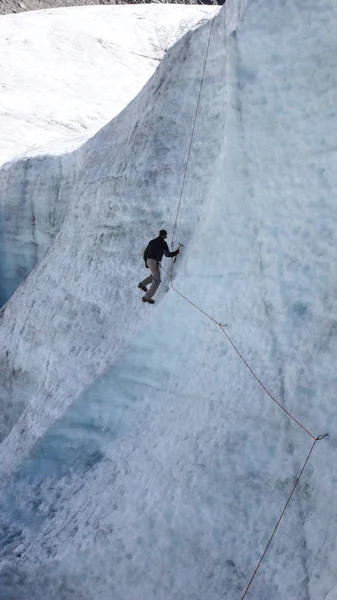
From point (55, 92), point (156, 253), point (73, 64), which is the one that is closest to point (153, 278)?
point (156, 253)

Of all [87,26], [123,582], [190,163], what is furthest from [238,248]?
[87,26]

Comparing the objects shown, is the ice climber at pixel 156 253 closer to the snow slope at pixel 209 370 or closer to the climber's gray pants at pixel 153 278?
the climber's gray pants at pixel 153 278

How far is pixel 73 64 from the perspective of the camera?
24.7 m

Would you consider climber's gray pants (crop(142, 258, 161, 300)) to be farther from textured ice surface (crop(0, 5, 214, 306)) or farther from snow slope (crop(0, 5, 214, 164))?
snow slope (crop(0, 5, 214, 164))

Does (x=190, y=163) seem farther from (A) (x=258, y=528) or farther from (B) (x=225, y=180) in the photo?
(A) (x=258, y=528)

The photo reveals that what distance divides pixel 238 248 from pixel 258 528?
3.25m

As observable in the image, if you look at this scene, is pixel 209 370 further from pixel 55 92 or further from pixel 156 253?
pixel 55 92

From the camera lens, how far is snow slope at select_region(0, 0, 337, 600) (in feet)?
22.5

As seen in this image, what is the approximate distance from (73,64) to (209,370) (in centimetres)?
1953

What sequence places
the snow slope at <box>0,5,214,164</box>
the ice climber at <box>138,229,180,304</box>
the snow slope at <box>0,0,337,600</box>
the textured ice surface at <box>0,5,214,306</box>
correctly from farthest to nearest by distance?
the snow slope at <box>0,5,214,164</box>
the textured ice surface at <box>0,5,214,306</box>
the ice climber at <box>138,229,180,304</box>
the snow slope at <box>0,0,337,600</box>

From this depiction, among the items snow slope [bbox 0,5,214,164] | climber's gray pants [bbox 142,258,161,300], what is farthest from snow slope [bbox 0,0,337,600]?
snow slope [bbox 0,5,214,164]

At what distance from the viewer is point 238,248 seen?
8.29 meters

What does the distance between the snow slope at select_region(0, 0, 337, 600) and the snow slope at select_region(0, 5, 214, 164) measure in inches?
295

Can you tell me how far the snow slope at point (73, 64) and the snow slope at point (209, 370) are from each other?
7492mm
